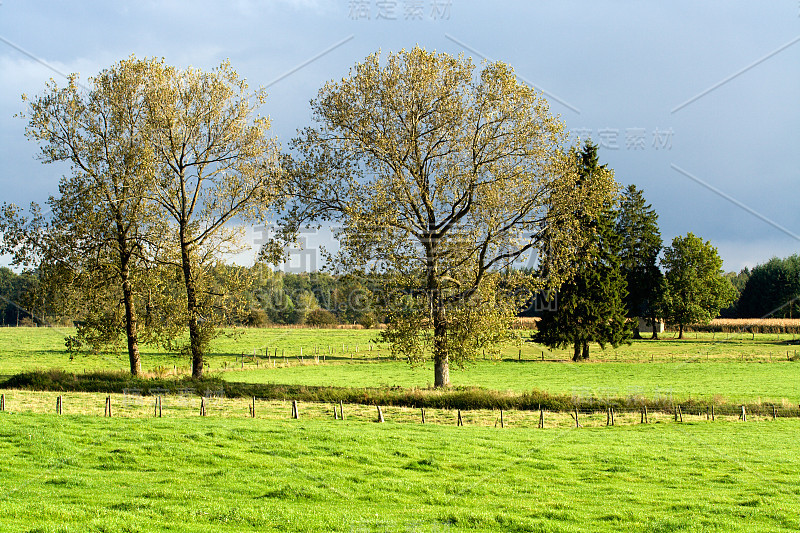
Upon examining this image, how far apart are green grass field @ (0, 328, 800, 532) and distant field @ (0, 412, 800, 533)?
0.20ft

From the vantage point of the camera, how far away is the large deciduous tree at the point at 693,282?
9675cm

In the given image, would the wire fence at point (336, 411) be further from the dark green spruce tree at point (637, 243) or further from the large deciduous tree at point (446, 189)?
the dark green spruce tree at point (637, 243)

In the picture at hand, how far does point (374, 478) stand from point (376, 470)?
0.97m

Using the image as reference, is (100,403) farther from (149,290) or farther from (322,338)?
(322,338)

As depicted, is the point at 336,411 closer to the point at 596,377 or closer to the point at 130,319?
the point at 130,319

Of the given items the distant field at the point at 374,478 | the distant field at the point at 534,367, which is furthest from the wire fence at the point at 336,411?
the distant field at the point at 534,367

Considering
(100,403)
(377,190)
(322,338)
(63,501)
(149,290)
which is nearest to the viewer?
(63,501)

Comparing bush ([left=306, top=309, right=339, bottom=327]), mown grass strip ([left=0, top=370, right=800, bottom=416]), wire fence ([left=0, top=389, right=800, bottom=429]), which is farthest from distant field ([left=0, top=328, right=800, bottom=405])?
bush ([left=306, top=309, right=339, bottom=327])

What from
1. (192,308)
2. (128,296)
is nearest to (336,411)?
(192,308)

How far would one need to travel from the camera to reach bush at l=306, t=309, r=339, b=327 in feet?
416

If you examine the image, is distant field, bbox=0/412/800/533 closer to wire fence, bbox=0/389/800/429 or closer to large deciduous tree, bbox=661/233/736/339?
wire fence, bbox=0/389/800/429

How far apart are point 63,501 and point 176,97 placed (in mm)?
30106

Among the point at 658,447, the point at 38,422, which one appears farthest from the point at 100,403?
the point at 658,447

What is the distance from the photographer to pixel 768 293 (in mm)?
128625
